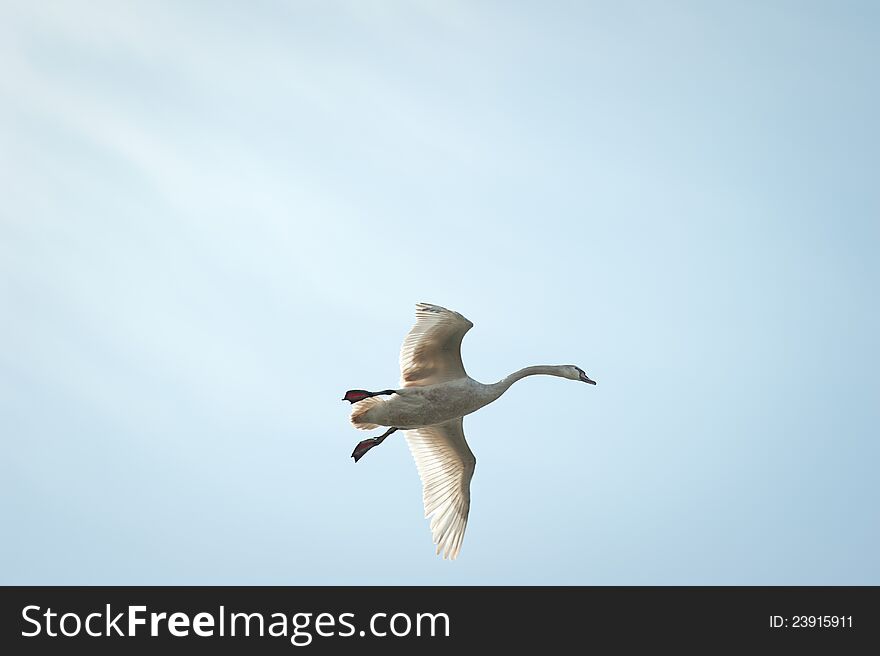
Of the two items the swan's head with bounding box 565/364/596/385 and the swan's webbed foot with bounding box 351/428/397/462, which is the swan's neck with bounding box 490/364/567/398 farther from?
the swan's webbed foot with bounding box 351/428/397/462

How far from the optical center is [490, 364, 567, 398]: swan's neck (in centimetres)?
2366

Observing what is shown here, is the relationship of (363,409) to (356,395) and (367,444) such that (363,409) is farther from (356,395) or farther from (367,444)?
(367,444)

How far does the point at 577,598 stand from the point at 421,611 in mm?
2779

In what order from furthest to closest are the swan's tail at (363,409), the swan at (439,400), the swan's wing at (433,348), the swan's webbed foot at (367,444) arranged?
the swan's webbed foot at (367,444), the swan's tail at (363,409), the swan at (439,400), the swan's wing at (433,348)

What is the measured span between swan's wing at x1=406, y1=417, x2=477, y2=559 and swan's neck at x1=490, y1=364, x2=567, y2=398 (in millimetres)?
1522

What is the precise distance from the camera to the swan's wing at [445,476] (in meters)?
24.8

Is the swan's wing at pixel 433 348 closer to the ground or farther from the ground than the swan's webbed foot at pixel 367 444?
farther from the ground

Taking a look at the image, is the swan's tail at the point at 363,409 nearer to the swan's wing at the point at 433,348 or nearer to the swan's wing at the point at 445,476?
the swan's wing at the point at 433,348

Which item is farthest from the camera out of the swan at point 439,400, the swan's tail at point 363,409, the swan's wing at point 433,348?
the swan's tail at point 363,409

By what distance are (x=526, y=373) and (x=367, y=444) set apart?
335cm

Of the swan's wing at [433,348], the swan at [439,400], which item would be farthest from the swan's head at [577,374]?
the swan's wing at [433,348]

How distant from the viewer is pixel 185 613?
22.1 m

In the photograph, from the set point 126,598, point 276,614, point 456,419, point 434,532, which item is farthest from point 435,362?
point 126,598

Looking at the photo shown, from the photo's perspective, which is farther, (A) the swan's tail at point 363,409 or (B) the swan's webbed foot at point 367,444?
(B) the swan's webbed foot at point 367,444
